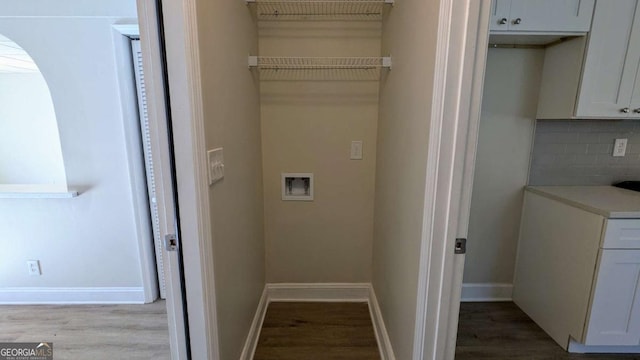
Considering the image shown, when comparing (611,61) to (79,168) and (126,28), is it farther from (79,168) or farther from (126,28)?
(79,168)

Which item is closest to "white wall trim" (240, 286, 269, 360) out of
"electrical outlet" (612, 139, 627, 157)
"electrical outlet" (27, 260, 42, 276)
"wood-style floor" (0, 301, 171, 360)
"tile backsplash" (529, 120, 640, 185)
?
"wood-style floor" (0, 301, 171, 360)

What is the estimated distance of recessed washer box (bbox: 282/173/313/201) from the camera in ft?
6.95

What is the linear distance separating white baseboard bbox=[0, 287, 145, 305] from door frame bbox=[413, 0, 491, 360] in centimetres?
223

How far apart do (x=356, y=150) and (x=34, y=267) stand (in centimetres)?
265

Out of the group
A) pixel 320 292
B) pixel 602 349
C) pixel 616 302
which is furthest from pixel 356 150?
pixel 602 349

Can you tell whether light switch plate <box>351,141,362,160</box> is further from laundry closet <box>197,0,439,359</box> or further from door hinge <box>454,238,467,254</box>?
door hinge <box>454,238,467,254</box>

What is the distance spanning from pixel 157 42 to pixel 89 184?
5.73ft

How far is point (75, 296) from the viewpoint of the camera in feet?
7.36

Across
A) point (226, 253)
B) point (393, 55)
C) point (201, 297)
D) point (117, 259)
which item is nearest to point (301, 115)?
point (393, 55)

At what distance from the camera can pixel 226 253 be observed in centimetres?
128

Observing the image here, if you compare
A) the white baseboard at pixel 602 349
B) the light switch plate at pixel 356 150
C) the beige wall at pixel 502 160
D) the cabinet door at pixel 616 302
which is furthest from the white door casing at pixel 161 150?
the white baseboard at pixel 602 349

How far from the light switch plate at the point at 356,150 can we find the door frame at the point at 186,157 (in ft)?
4.14

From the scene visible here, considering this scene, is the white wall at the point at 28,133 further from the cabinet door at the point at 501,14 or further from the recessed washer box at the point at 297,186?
the cabinet door at the point at 501,14

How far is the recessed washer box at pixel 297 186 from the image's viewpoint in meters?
2.12
